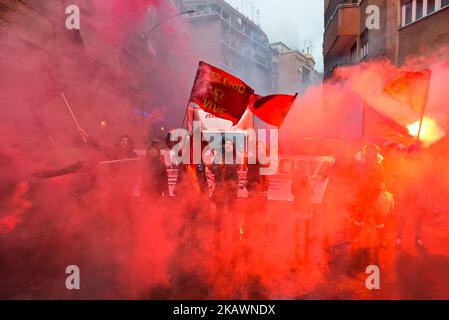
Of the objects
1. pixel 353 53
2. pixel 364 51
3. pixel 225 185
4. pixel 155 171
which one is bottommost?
pixel 225 185

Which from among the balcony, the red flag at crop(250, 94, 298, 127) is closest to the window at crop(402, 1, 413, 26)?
the balcony

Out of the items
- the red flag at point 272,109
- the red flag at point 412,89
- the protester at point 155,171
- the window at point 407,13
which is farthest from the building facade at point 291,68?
the protester at point 155,171

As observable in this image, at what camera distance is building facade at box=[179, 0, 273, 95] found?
39.6 metres

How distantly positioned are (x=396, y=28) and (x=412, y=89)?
24.8 ft

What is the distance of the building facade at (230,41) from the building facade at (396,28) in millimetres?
17929

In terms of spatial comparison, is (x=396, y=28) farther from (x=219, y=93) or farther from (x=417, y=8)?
(x=219, y=93)

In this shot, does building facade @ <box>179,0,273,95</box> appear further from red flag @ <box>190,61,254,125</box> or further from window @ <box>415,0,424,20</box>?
red flag @ <box>190,61,254,125</box>

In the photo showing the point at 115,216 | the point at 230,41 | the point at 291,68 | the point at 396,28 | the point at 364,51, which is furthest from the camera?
the point at 291,68

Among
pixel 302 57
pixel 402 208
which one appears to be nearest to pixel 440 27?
pixel 402 208

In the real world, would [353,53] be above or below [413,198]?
above

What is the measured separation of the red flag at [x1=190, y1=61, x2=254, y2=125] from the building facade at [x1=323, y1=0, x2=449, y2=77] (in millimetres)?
7956

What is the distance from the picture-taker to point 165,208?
18.9ft

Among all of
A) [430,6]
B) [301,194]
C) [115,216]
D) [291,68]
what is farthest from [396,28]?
[291,68]

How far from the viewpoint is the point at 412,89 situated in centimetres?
565
